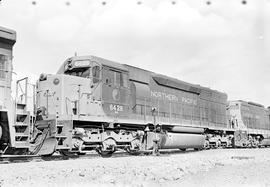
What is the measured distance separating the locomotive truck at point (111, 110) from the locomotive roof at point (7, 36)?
2375mm

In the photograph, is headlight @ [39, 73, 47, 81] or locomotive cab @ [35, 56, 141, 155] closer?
locomotive cab @ [35, 56, 141, 155]

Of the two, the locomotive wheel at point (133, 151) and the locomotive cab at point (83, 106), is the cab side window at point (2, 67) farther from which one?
the locomotive wheel at point (133, 151)

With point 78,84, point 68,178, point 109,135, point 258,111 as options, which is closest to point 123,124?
point 109,135

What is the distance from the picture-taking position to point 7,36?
8727mm

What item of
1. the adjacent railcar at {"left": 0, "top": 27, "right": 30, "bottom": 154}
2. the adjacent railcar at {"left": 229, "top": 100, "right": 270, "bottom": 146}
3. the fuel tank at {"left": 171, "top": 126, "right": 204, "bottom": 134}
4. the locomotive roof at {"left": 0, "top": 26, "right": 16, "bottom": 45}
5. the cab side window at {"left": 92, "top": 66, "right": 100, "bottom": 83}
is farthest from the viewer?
the adjacent railcar at {"left": 229, "top": 100, "right": 270, "bottom": 146}

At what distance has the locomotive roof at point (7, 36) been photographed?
28.3 ft

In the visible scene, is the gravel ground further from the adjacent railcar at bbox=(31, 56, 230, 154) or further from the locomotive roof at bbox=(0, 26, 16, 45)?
the locomotive roof at bbox=(0, 26, 16, 45)

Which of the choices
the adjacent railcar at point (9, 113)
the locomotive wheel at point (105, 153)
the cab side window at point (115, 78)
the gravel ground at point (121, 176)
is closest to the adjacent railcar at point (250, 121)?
the cab side window at point (115, 78)

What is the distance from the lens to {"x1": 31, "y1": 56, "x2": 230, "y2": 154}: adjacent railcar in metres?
10.3

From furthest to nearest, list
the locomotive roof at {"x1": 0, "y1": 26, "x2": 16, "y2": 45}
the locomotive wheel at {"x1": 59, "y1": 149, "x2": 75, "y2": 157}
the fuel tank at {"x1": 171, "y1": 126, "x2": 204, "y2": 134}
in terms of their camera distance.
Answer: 1. the fuel tank at {"x1": 171, "y1": 126, "x2": 204, "y2": 134}
2. the locomotive wheel at {"x1": 59, "y1": 149, "x2": 75, "y2": 157}
3. the locomotive roof at {"x1": 0, "y1": 26, "x2": 16, "y2": 45}

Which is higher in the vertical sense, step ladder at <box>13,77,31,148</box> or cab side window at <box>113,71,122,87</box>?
cab side window at <box>113,71,122,87</box>

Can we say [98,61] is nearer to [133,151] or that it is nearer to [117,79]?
[117,79]

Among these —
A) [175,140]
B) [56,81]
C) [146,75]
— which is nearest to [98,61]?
[56,81]

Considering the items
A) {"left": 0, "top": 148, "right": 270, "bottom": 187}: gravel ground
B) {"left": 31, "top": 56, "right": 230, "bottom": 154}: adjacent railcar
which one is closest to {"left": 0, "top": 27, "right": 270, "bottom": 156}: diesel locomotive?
{"left": 31, "top": 56, "right": 230, "bottom": 154}: adjacent railcar
